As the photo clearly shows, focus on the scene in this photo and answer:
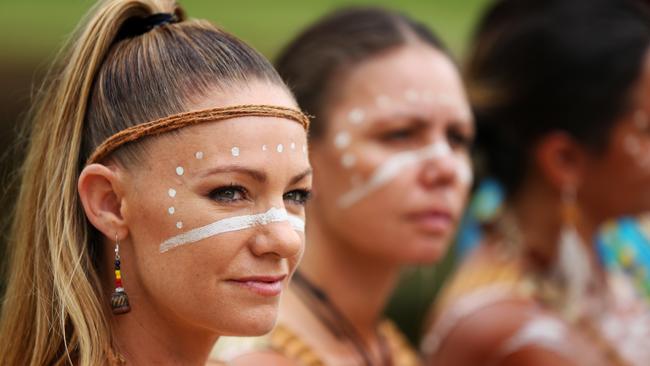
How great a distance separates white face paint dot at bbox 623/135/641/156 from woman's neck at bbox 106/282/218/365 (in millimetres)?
2483

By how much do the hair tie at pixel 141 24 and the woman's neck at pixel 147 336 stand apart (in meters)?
0.61

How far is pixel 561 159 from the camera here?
171 inches

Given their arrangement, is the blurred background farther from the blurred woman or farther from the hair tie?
the hair tie

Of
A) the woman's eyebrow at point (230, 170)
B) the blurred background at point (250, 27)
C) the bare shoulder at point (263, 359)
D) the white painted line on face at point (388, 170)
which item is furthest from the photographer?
the blurred background at point (250, 27)

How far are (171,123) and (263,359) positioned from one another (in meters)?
1.13

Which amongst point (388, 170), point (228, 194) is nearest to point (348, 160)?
point (388, 170)

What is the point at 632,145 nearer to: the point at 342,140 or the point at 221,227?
the point at 342,140

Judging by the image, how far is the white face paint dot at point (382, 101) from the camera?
11.3 feet

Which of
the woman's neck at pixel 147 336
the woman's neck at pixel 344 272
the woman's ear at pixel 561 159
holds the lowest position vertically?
the woman's ear at pixel 561 159

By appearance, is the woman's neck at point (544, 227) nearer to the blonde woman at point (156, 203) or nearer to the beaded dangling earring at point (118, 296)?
the blonde woman at point (156, 203)

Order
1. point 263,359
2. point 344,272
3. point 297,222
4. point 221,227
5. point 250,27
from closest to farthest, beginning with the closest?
point 221,227 < point 297,222 < point 263,359 < point 344,272 < point 250,27

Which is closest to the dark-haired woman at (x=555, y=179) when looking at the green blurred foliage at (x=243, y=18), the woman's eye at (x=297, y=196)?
the green blurred foliage at (x=243, y=18)

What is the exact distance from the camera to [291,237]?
2.18 meters

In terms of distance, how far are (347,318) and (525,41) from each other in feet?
5.43
